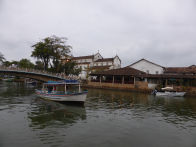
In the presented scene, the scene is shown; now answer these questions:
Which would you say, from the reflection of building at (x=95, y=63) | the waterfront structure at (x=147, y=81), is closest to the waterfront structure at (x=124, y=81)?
the waterfront structure at (x=147, y=81)

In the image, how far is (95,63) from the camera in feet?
256

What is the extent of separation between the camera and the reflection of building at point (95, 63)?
71525mm

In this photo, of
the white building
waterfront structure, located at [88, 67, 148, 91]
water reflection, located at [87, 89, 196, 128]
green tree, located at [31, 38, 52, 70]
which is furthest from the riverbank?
green tree, located at [31, 38, 52, 70]

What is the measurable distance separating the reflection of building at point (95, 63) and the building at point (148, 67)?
56.4 feet

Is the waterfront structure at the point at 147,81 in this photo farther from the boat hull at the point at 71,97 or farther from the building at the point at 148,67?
the boat hull at the point at 71,97

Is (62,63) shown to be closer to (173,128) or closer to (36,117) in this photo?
(36,117)

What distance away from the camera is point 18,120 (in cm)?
1329

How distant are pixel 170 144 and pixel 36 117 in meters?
10.8

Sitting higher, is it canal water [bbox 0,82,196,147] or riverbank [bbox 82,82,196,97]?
riverbank [bbox 82,82,196,97]

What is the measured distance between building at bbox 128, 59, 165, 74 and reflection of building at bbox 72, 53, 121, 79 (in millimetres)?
17195

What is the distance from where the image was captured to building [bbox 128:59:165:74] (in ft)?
170

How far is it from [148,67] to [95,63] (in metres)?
30.6

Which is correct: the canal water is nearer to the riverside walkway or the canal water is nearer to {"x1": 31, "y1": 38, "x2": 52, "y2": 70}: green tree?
the riverside walkway

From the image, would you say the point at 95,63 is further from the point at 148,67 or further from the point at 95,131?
the point at 95,131
